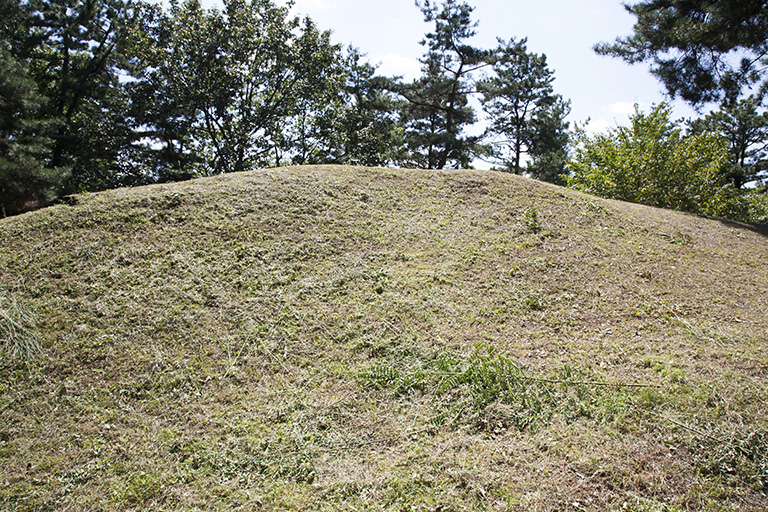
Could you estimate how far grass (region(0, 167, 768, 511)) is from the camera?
2900 mm

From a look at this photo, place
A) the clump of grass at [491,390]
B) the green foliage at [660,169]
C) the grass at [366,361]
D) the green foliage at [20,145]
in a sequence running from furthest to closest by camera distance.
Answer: the green foliage at [660,169] < the green foliage at [20,145] < the clump of grass at [491,390] < the grass at [366,361]

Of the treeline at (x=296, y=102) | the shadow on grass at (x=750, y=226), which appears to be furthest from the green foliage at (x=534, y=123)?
the shadow on grass at (x=750, y=226)

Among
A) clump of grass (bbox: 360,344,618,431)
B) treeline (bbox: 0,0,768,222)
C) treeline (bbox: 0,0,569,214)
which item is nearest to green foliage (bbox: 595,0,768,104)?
treeline (bbox: 0,0,768,222)

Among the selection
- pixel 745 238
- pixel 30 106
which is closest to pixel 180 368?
pixel 30 106

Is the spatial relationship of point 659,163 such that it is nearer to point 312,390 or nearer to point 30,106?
point 312,390

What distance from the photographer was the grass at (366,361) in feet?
9.52

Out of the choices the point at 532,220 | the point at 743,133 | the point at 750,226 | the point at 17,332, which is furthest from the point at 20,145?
the point at 743,133

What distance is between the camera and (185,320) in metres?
4.65

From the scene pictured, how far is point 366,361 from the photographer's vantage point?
4234 millimetres

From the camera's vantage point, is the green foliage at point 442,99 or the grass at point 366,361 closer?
the grass at point 366,361

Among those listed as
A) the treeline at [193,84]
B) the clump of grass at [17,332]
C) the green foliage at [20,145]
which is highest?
the treeline at [193,84]

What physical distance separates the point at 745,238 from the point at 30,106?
14045 millimetres

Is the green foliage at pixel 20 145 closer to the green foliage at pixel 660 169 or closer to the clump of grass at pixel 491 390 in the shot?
the clump of grass at pixel 491 390

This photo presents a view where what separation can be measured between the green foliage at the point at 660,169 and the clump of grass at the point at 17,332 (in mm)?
13550
